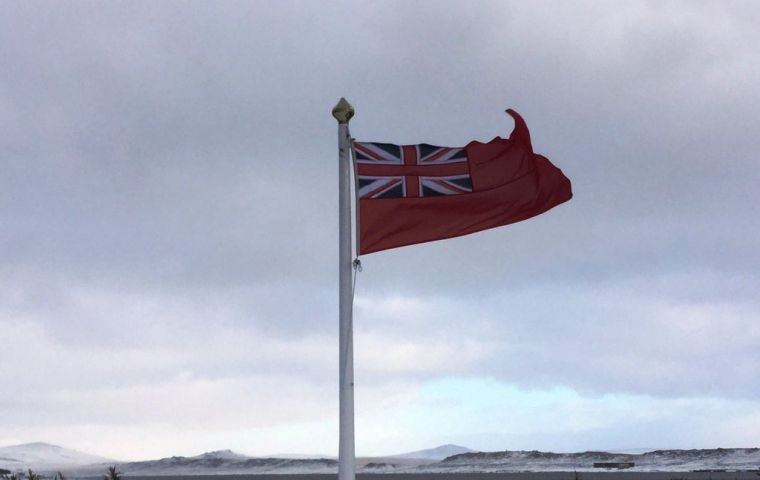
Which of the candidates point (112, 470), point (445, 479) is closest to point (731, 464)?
point (445, 479)

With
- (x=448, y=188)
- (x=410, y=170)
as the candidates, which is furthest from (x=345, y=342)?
(x=448, y=188)

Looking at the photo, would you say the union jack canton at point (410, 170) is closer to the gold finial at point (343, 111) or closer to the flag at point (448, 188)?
the flag at point (448, 188)

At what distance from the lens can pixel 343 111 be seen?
17000 mm

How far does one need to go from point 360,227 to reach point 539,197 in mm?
3530

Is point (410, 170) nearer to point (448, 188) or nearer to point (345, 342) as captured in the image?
point (448, 188)

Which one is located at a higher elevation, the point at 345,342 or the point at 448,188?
the point at 448,188

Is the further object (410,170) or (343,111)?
(410,170)

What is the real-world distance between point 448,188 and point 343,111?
2420mm

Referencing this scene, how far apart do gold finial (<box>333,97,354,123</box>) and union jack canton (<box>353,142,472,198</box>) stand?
1.75ft

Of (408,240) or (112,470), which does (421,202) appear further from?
(112,470)

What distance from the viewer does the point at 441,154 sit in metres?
18.2

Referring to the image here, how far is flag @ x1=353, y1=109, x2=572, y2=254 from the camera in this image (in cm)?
1728

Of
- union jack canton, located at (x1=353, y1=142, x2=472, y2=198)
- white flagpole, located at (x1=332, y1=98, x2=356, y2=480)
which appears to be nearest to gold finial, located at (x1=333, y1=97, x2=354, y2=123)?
union jack canton, located at (x1=353, y1=142, x2=472, y2=198)

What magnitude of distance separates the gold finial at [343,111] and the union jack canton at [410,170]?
0.53m
